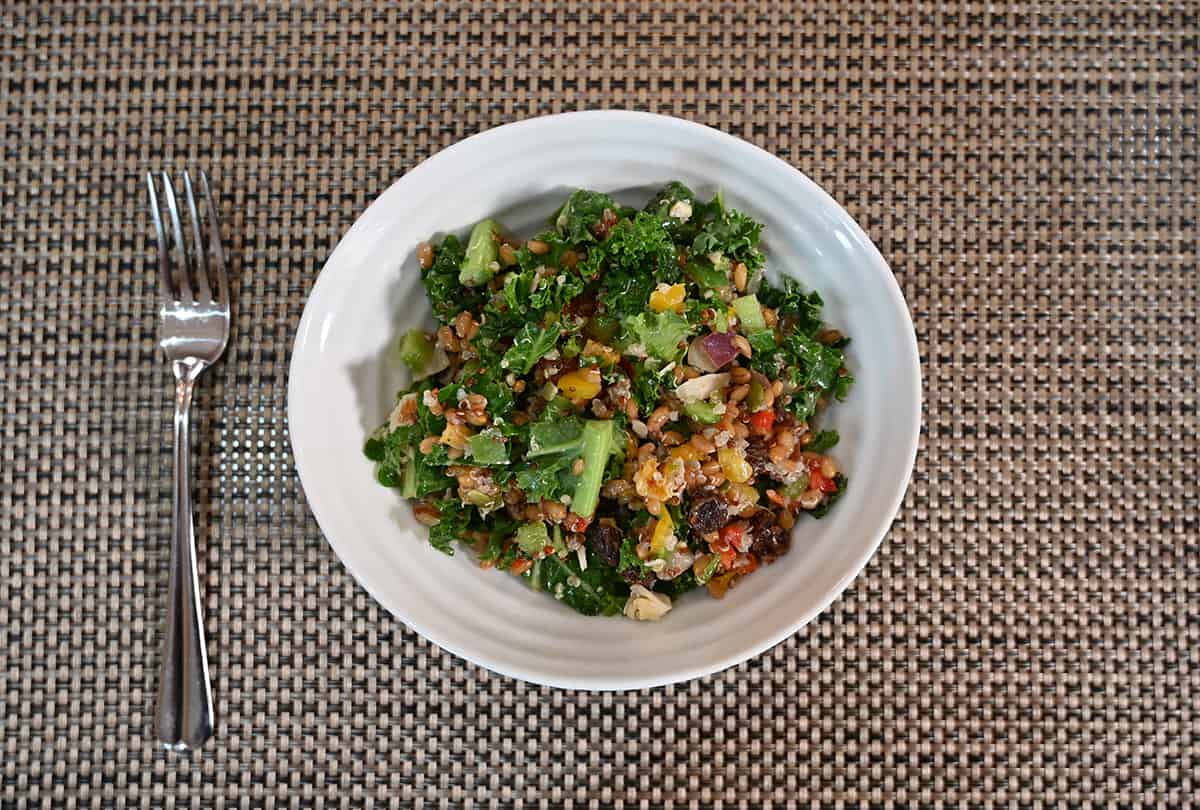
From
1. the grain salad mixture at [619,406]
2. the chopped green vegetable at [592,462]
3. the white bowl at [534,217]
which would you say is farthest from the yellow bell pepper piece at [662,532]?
the white bowl at [534,217]

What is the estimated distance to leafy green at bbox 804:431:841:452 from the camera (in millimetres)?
1994

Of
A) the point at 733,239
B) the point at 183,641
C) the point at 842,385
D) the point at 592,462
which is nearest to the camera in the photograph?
the point at 592,462

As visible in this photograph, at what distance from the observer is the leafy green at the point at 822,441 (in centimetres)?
Result: 199

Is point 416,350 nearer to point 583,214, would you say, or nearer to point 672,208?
point 583,214

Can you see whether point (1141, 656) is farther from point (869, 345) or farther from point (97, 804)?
point (97, 804)

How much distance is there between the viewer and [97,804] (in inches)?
85.2

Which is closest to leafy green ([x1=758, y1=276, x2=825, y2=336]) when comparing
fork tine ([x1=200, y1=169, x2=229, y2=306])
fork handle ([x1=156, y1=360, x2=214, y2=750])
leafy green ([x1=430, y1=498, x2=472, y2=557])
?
leafy green ([x1=430, y1=498, x2=472, y2=557])

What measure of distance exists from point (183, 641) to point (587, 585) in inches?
38.1

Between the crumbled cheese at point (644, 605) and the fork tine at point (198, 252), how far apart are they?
121 cm

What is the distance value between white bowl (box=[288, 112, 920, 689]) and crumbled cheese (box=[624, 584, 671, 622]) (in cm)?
4

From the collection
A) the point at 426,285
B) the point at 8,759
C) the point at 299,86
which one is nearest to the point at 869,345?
the point at 426,285

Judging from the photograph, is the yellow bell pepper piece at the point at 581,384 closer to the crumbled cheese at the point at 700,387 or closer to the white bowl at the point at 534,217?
the crumbled cheese at the point at 700,387

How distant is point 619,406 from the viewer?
1.81 m

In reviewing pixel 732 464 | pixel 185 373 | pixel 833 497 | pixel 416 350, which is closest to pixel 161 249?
pixel 185 373
